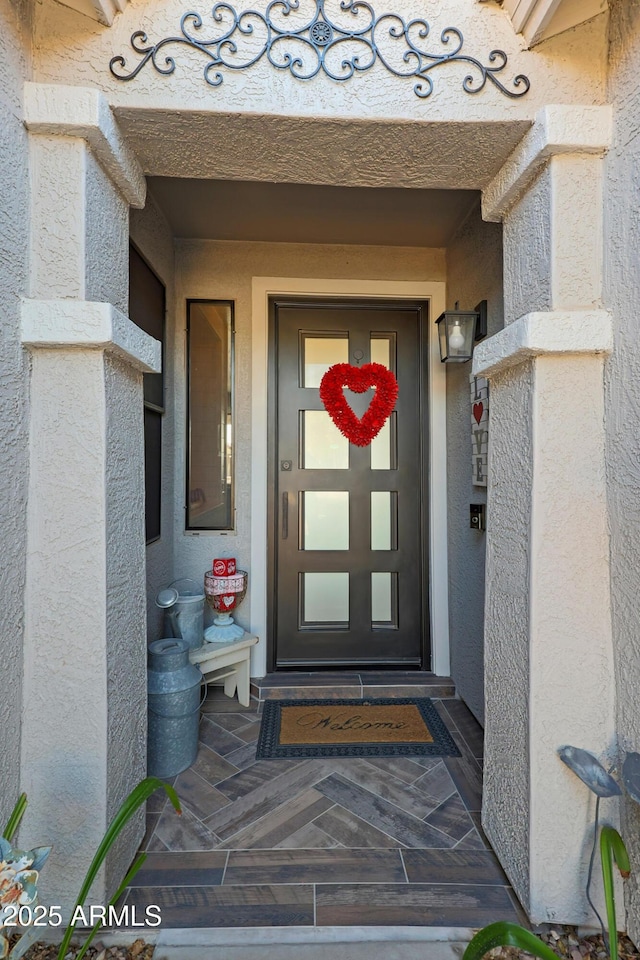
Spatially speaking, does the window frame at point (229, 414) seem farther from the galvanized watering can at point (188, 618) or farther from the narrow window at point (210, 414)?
the galvanized watering can at point (188, 618)

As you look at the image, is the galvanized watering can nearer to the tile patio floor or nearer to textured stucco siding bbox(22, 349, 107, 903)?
the tile patio floor

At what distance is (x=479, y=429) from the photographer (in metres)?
1.99

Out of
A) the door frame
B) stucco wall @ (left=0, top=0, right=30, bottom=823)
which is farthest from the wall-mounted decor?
stucco wall @ (left=0, top=0, right=30, bottom=823)

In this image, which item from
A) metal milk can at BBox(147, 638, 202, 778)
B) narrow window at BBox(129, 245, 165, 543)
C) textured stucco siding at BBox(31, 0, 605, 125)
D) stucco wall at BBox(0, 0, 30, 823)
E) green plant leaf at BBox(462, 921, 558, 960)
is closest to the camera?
green plant leaf at BBox(462, 921, 558, 960)

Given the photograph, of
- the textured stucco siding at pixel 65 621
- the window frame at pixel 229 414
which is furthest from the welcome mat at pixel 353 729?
the window frame at pixel 229 414

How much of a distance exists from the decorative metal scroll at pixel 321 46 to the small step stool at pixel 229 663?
2043 mm

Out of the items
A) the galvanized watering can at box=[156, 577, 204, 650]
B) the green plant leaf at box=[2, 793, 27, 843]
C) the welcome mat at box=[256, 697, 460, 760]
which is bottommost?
the welcome mat at box=[256, 697, 460, 760]

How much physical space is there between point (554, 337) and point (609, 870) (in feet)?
4.03

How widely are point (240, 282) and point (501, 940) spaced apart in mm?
2625

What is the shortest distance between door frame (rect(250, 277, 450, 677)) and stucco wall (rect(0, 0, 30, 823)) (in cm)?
135

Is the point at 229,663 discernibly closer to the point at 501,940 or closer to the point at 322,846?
the point at 322,846

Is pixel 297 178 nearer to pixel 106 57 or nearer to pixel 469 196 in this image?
pixel 106 57

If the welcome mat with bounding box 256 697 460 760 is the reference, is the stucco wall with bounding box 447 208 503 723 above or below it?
above

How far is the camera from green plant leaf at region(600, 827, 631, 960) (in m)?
0.91
